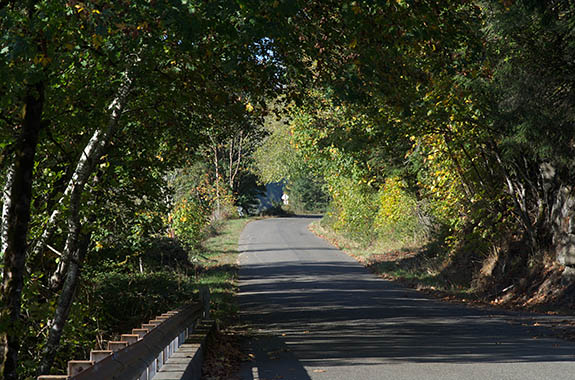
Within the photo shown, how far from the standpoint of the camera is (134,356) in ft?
18.7

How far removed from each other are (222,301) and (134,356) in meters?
14.5

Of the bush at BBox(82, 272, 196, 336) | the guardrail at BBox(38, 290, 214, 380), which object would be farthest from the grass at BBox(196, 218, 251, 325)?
the guardrail at BBox(38, 290, 214, 380)

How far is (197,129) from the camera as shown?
41.5ft

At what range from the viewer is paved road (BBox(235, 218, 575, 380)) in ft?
31.4

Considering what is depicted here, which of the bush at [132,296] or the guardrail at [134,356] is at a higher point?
the guardrail at [134,356]

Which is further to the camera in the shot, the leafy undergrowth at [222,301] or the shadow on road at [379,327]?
the shadow on road at [379,327]

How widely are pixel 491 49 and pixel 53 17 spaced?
13.0 meters

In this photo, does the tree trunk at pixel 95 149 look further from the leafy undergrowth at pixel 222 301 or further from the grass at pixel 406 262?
the grass at pixel 406 262

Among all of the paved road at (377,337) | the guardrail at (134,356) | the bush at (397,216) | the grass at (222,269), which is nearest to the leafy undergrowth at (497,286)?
the paved road at (377,337)

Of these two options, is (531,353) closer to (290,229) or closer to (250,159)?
(290,229)

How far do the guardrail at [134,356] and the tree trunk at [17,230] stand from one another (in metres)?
1.43

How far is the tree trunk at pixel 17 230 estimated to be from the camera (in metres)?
7.75

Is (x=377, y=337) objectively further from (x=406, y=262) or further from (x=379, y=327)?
(x=406, y=262)

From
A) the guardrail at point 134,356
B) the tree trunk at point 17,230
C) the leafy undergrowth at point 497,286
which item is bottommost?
the leafy undergrowth at point 497,286
